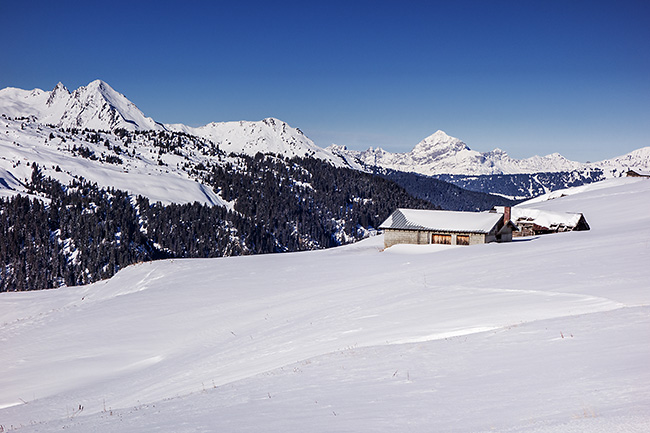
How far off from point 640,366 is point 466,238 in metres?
48.1

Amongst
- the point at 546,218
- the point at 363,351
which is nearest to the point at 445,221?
the point at 546,218

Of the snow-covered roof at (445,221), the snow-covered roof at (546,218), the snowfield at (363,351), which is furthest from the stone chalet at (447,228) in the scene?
the snowfield at (363,351)

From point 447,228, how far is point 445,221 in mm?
1611

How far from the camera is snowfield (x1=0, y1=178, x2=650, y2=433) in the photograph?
9.12 metres

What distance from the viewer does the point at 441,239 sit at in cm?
5838

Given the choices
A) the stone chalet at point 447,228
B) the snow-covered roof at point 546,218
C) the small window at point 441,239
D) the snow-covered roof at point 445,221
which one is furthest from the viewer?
the snow-covered roof at point 546,218

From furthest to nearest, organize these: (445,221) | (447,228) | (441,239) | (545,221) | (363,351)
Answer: (545,221)
(445,221)
(441,239)
(447,228)
(363,351)

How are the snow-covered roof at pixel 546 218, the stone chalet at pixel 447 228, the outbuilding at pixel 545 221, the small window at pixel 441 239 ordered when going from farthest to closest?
the snow-covered roof at pixel 546 218
the outbuilding at pixel 545 221
the small window at pixel 441 239
the stone chalet at pixel 447 228

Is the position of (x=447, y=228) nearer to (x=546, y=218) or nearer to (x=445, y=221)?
(x=445, y=221)

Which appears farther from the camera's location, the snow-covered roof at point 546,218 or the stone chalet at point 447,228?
the snow-covered roof at point 546,218

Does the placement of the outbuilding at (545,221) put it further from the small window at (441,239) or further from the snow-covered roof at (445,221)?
the small window at (441,239)

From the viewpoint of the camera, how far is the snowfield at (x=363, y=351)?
9.12m

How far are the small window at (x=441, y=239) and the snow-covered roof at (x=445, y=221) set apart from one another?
972mm

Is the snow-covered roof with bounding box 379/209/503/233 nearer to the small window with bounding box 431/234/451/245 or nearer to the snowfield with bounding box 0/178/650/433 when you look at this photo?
the small window with bounding box 431/234/451/245
